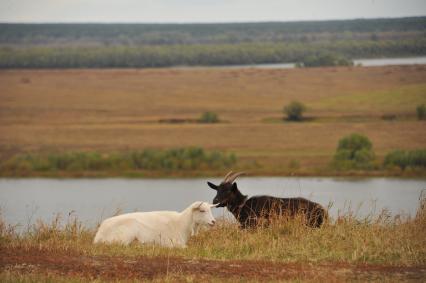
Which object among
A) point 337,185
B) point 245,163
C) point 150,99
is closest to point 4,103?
point 150,99

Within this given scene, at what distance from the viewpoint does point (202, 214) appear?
1282 cm

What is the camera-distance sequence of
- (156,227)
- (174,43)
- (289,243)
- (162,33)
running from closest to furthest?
(289,243) < (156,227) < (174,43) < (162,33)

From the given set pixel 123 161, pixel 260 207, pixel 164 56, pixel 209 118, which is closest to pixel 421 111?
pixel 209 118

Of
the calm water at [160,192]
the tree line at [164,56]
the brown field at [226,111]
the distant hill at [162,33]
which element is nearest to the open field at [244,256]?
the calm water at [160,192]

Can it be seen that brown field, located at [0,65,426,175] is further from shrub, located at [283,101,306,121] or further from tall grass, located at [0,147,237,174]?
tall grass, located at [0,147,237,174]

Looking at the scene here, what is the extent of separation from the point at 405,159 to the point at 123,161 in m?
18.2

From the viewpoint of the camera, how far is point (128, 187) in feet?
156

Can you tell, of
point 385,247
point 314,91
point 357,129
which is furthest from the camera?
point 314,91

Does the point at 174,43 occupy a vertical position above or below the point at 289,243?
above

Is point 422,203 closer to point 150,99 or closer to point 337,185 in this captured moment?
point 337,185

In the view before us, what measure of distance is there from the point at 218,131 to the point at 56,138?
12.1 meters

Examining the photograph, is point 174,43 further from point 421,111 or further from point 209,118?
point 421,111

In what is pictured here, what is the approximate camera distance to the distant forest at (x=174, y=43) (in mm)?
119500

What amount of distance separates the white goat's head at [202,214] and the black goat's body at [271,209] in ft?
2.02
